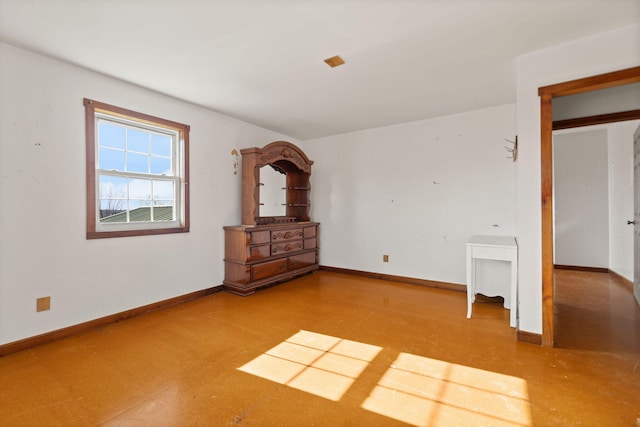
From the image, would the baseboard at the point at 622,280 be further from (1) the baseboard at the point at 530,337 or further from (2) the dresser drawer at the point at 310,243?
(2) the dresser drawer at the point at 310,243

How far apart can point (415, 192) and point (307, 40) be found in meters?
2.70

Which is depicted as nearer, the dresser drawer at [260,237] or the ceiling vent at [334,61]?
the ceiling vent at [334,61]

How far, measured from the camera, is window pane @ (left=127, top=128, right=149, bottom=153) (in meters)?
3.00

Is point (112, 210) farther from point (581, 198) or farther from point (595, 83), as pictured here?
point (581, 198)

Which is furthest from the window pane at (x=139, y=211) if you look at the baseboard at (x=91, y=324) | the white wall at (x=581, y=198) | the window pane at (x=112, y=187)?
the white wall at (x=581, y=198)

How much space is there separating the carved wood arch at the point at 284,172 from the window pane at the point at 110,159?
145 cm

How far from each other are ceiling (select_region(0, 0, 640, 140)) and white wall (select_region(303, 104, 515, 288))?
27.0 inches

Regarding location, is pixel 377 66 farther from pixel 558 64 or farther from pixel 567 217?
pixel 567 217

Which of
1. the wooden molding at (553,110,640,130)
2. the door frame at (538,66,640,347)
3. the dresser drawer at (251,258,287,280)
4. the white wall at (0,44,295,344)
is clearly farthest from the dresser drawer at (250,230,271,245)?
the wooden molding at (553,110,640,130)

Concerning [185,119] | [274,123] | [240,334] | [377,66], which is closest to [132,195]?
[185,119]

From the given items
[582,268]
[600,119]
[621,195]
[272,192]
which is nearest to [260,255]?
[272,192]

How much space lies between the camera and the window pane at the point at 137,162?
9.84 feet

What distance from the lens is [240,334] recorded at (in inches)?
97.9

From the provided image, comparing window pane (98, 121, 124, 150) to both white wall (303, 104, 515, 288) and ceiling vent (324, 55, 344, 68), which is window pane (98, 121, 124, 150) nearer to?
ceiling vent (324, 55, 344, 68)
